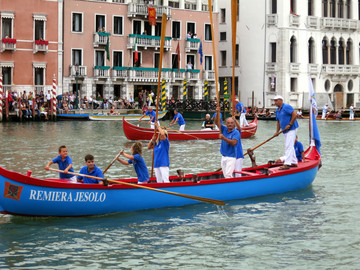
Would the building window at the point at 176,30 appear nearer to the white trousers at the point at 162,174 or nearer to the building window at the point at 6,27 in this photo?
the building window at the point at 6,27

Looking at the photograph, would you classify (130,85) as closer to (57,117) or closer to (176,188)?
(57,117)

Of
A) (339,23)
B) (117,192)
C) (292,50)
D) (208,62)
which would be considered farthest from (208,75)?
(117,192)

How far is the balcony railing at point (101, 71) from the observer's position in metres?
48.6

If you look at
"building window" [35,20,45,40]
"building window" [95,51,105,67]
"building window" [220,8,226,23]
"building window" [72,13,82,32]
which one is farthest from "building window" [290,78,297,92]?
"building window" [35,20,45,40]

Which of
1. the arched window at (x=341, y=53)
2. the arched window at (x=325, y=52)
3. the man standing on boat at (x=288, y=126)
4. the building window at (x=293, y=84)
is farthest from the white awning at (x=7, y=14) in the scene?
the man standing on boat at (x=288, y=126)

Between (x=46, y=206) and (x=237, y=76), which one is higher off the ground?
(x=237, y=76)

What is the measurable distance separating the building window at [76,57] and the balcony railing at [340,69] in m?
20.9

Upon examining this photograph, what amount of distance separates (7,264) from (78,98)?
38442 millimetres

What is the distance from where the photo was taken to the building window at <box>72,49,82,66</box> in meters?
48.2

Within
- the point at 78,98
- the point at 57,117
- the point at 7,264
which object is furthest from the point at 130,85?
the point at 7,264

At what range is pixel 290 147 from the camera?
15008 mm

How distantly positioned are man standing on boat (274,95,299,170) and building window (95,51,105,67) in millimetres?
35422

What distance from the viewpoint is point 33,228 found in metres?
11.6

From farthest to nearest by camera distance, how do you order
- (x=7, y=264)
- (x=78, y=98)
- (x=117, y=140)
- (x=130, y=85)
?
(x=130, y=85) → (x=78, y=98) → (x=117, y=140) → (x=7, y=264)
